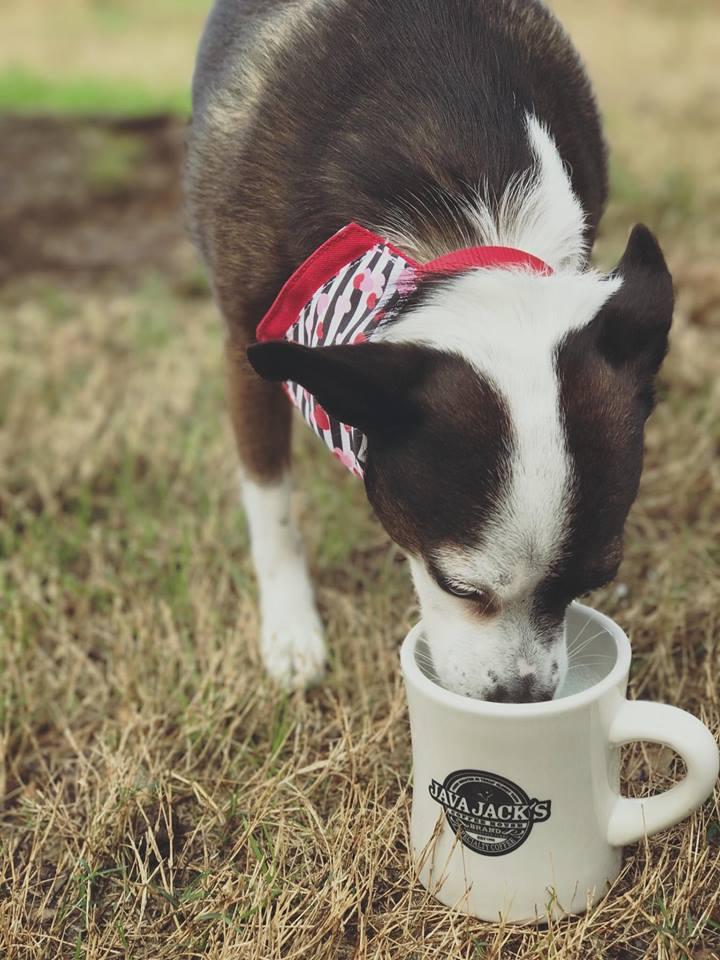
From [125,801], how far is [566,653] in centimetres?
84

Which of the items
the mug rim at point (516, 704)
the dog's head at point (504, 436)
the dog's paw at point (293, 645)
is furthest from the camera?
the dog's paw at point (293, 645)

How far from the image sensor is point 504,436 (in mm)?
1668

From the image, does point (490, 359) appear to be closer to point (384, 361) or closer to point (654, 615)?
point (384, 361)

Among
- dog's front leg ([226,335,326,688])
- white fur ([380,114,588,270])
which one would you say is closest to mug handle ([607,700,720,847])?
white fur ([380,114,588,270])

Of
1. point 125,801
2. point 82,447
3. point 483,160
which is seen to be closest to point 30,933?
point 125,801

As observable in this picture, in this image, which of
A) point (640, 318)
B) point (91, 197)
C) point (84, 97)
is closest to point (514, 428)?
point (640, 318)

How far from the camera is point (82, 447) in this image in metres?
3.48

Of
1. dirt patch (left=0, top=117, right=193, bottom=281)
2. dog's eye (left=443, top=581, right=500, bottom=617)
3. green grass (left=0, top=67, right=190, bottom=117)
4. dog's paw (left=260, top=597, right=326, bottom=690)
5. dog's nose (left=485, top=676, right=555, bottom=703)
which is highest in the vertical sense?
green grass (left=0, top=67, right=190, bottom=117)

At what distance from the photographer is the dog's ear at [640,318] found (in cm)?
183

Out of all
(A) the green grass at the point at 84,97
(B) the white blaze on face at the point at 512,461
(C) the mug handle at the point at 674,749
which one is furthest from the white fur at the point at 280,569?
(A) the green grass at the point at 84,97

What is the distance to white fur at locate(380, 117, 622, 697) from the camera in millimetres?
1663

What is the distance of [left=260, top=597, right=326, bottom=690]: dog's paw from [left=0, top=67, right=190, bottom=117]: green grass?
232 inches

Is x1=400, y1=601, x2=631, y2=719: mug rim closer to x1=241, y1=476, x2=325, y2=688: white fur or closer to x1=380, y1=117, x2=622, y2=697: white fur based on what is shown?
x1=380, y1=117, x2=622, y2=697: white fur

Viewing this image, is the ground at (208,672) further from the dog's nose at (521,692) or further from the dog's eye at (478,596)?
the dog's eye at (478,596)
